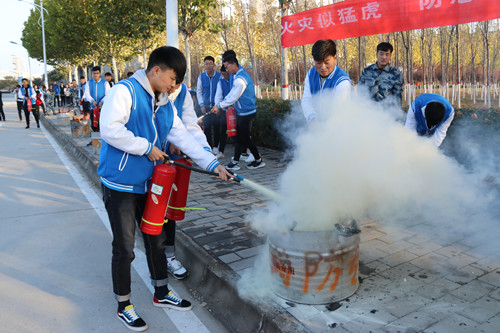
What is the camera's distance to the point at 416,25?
6465mm

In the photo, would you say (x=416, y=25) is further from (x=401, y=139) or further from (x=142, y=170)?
(x=142, y=170)

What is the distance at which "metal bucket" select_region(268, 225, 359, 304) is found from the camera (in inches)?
97.3

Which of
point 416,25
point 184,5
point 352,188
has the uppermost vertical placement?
point 184,5

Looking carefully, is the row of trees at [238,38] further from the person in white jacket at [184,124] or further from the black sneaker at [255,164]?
the person in white jacket at [184,124]

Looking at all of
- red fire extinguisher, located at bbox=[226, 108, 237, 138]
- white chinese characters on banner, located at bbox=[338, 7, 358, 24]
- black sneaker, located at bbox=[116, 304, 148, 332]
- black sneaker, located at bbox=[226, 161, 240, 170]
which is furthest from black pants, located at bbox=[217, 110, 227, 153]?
black sneaker, located at bbox=[116, 304, 148, 332]

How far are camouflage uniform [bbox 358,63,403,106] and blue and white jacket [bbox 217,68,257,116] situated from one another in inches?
87.0

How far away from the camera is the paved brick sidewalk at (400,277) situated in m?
2.37

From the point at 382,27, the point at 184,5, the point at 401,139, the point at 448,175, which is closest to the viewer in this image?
the point at 401,139

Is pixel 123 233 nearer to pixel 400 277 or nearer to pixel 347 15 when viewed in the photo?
pixel 400 277

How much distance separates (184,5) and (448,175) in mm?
8339

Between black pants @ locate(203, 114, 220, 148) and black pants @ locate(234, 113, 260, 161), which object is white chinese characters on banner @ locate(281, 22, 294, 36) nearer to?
black pants @ locate(203, 114, 220, 148)

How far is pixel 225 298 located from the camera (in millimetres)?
2910

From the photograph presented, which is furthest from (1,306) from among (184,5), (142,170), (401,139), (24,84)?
(24,84)

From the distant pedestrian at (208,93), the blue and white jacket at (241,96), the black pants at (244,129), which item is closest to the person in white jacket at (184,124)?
the blue and white jacket at (241,96)
